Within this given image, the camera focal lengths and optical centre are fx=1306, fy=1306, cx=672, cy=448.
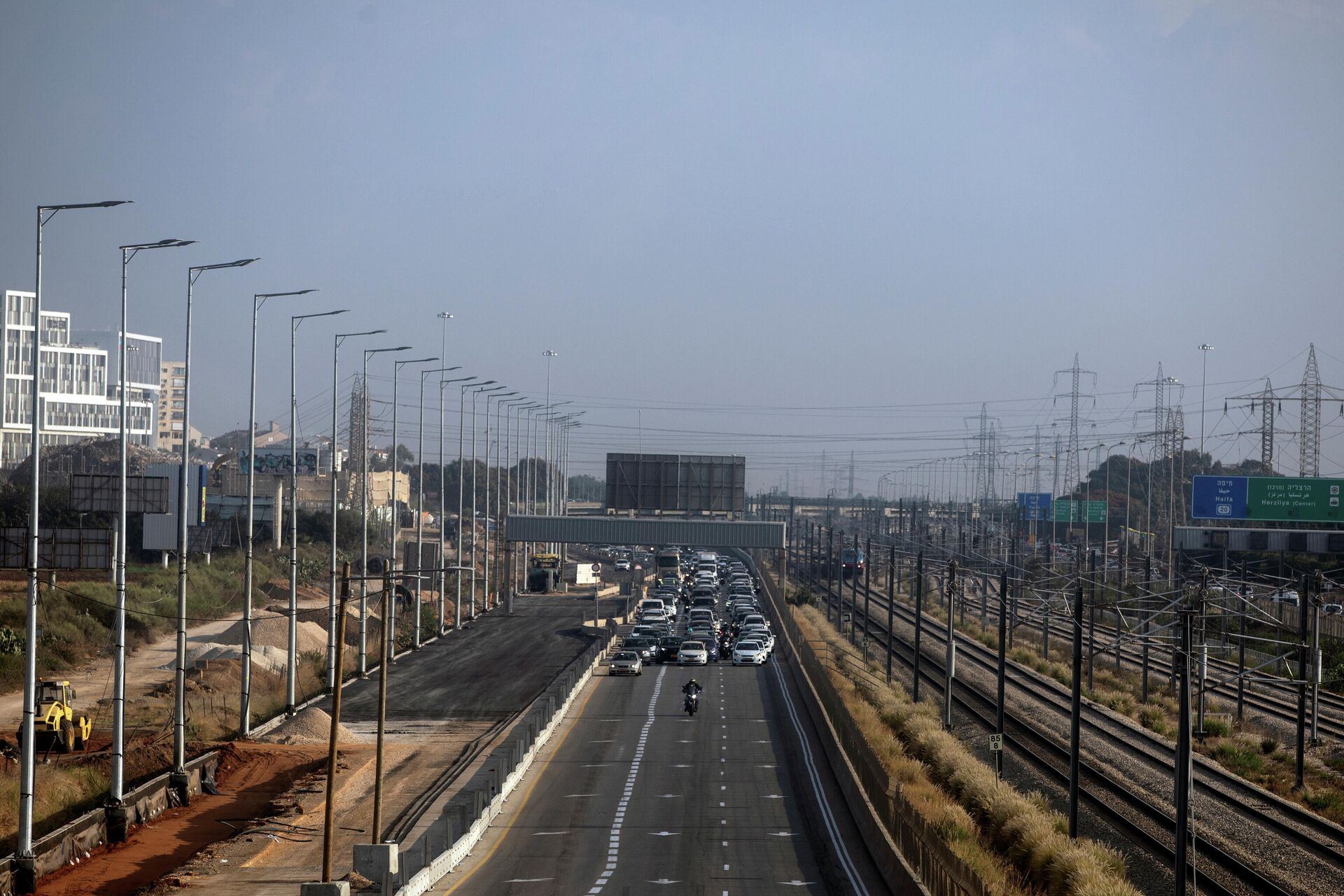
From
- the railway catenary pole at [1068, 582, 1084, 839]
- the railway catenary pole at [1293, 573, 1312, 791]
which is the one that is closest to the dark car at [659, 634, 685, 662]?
the railway catenary pole at [1293, 573, 1312, 791]

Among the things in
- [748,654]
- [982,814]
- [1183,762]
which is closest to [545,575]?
[748,654]

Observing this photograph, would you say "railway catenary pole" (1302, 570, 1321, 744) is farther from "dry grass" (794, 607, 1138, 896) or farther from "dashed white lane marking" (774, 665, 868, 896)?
"dashed white lane marking" (774, 665, 868, 896)

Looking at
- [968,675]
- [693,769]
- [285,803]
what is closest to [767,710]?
[693,769]

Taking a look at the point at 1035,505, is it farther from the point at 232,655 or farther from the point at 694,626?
the point at 232,655

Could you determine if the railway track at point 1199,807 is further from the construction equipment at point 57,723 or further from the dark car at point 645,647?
the construction equipment at point 57,723

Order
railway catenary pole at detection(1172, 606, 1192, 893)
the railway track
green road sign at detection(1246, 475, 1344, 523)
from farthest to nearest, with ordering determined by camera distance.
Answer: green road sign at detection(1246, 475, 1344, 523) → the railway track → railway catenary pole at detection(1172, 606, 1192, 893)

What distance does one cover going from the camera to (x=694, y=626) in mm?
83562

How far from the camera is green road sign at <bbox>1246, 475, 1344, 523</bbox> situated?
263 feet

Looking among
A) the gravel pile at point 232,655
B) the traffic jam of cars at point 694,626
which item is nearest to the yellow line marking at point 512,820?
the gravel pile at point 232,655

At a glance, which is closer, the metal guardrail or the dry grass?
the metal guardrail

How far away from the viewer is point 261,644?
67250 mm

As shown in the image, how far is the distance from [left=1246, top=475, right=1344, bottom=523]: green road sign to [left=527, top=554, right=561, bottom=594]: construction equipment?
2134 inches

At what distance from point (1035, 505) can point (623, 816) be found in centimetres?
13575

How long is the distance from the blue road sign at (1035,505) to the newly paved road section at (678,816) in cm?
10717
